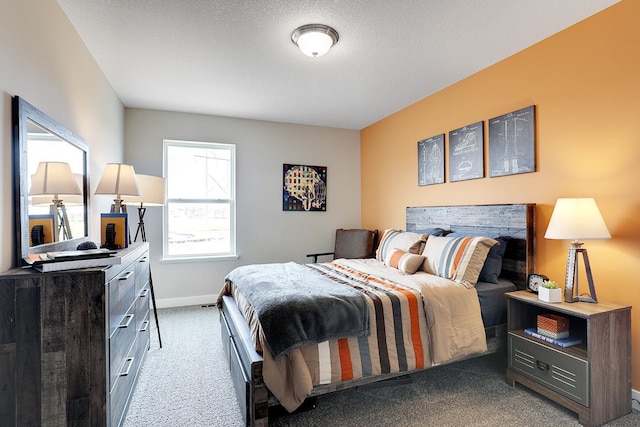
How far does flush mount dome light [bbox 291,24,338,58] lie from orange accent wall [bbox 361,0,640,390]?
5.24ft

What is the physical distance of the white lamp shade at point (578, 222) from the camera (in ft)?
6.42

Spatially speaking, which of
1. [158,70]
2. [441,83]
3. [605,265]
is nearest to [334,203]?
[441,83]


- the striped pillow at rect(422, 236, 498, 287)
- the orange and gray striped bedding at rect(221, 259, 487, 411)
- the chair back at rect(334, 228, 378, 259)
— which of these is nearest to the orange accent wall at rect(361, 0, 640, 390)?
the striped pillow at rect(422, 236, 498, 287)

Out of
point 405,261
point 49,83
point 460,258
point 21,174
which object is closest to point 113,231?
point 21,174

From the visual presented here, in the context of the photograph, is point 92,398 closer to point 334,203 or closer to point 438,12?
point 438,12

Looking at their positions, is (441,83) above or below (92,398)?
above

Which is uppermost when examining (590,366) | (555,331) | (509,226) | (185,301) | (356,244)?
(509,226)

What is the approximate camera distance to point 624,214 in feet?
6.75

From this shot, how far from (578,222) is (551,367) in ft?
3.10

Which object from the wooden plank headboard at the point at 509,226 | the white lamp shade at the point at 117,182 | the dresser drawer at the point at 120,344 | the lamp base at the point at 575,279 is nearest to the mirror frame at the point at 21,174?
the dresser drawer at the point at 120,344

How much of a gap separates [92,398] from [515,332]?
2.60m

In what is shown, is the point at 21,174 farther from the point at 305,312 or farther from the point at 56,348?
the point at 305,312

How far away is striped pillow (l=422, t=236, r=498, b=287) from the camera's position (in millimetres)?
2469

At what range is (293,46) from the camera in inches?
101
